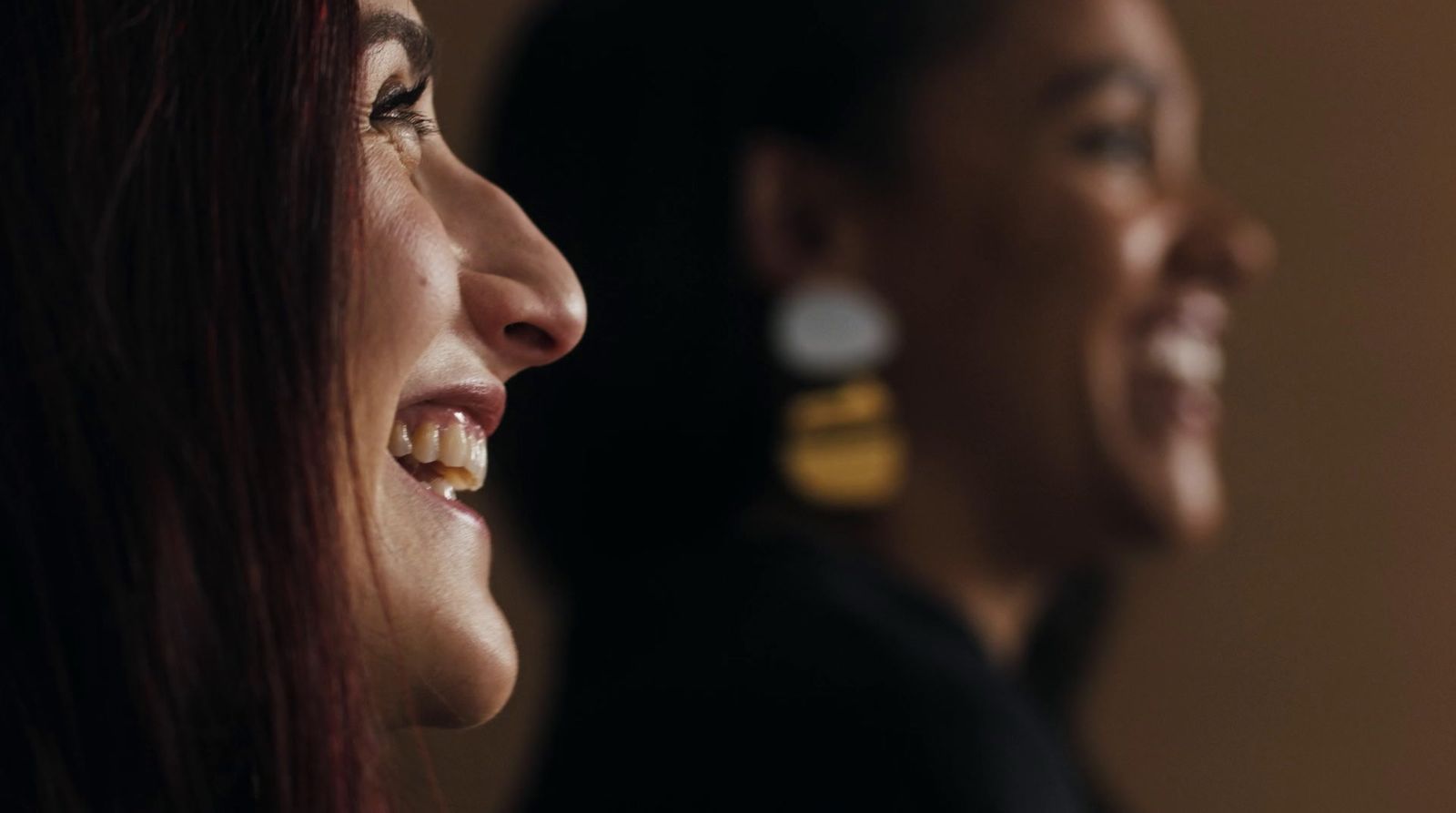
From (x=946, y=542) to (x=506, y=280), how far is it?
0.74 metres

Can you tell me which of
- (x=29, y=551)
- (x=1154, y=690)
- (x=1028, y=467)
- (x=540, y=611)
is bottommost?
(x=1154, y=690)

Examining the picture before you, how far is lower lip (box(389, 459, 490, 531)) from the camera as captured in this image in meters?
0.45

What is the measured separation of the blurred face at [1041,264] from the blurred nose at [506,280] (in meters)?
0.70

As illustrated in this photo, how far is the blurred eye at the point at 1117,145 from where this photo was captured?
1.19 m

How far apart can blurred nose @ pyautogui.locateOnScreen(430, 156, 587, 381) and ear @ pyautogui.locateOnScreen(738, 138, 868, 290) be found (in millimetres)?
646

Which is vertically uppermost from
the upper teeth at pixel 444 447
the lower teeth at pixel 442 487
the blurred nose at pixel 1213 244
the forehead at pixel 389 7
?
the forehead at pixel 389 7

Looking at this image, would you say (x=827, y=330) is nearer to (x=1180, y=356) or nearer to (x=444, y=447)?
(x=1180, y=356)

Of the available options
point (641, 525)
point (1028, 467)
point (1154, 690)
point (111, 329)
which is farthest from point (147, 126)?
point (1154, 690)

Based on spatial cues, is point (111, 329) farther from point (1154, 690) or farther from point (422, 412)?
point (1154, 690)

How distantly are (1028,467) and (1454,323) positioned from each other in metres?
0.89

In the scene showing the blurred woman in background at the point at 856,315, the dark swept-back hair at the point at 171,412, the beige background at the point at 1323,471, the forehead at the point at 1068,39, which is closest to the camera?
the dark swept-back hair at the point at 171,412

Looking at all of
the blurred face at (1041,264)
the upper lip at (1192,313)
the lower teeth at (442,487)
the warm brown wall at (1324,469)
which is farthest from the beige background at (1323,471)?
the lower teeth at (442,487)

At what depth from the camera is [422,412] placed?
0.47 meters

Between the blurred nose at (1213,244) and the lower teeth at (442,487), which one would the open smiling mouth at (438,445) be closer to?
the lower teeth at (442,487)
